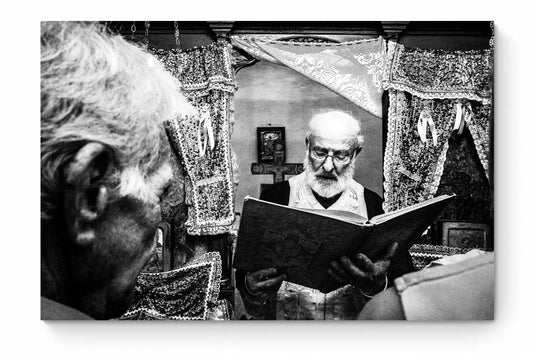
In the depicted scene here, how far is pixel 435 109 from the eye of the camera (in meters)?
3.03

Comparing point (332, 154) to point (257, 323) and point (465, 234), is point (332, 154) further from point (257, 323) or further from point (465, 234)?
point (257, 323)

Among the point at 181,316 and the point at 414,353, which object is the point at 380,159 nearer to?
the point at 414,353

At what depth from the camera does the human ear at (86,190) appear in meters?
2.86

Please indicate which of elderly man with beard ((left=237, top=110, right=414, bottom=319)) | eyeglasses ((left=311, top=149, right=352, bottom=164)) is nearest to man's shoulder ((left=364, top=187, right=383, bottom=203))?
elderly man with beard ((left=237, top=110, right=414, bottom=319))

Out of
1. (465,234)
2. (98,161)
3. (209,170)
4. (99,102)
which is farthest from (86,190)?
(465,234)

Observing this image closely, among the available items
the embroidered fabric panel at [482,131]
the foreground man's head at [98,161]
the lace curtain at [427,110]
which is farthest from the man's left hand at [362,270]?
the foreground man's head at [98,161]

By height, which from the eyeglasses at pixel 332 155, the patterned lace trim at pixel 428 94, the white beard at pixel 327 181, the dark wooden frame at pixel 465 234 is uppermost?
the patterned lace trim at pixel 428 94

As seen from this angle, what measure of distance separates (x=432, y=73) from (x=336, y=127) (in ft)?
1.57

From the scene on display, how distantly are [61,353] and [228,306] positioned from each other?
0.71 meters

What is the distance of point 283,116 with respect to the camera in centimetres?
297

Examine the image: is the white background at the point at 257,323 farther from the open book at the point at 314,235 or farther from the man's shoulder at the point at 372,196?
the man's shoulder at the point at 372,196

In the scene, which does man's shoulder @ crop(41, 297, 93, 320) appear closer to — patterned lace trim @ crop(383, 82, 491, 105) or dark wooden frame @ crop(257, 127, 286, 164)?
dark wooden frame @ crop(257, 127, 286, 164)

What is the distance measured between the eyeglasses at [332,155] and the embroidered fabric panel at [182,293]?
0.59m
